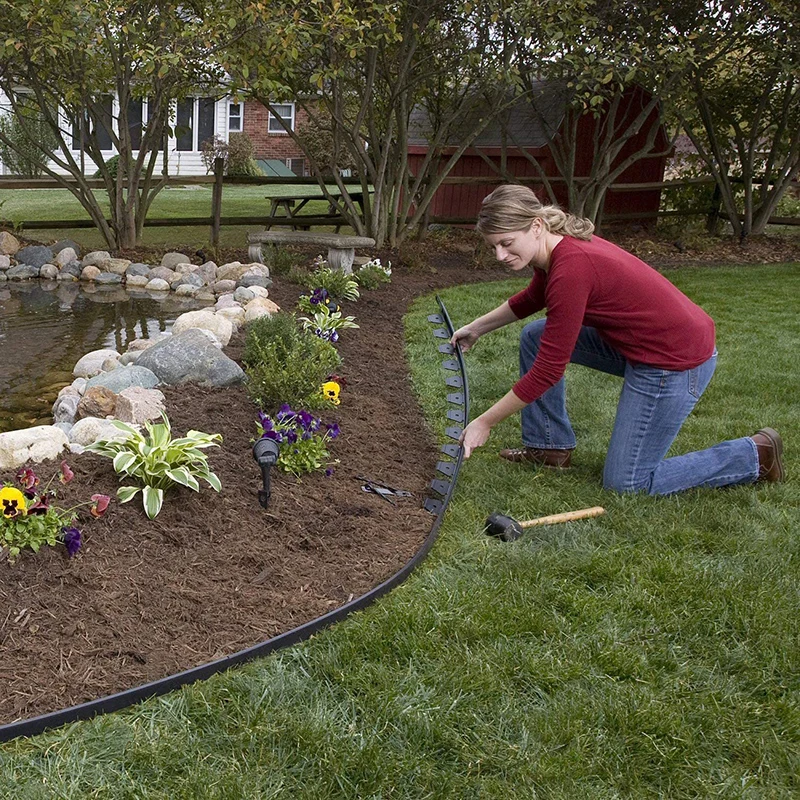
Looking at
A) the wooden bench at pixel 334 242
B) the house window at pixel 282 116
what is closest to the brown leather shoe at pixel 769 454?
the wooden bench at pixel 334 242

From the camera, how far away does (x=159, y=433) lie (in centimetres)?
345

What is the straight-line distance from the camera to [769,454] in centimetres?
396

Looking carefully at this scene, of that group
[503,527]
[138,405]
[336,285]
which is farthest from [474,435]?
[336,285]

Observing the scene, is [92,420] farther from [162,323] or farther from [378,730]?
[162,323]

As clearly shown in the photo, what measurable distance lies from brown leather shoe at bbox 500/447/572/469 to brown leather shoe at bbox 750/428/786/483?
0.84 metres

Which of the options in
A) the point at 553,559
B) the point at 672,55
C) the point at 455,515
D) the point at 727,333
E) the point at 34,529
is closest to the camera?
the point at 34,529

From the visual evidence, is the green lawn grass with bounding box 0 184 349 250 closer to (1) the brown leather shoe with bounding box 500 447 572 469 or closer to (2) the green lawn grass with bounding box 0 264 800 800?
(1) the brown leather shoe with bounding box 500 447 572 469

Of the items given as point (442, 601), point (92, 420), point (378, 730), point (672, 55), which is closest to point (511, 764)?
point (378, 730)

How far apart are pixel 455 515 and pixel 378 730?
54.7 inches

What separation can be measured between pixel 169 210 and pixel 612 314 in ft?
43.6

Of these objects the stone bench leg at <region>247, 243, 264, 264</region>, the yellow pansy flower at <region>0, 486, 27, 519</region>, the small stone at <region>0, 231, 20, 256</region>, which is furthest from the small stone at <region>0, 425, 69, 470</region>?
the small stone at <region>0, 231, 20, 256</region>

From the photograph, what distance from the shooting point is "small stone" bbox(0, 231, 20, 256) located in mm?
10273

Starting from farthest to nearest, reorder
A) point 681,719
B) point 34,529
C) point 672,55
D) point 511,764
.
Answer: point 672,55
point 34,529
point 681,719
point 511,764

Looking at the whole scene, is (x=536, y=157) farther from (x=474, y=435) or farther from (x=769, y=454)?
(x=474, y=435)
